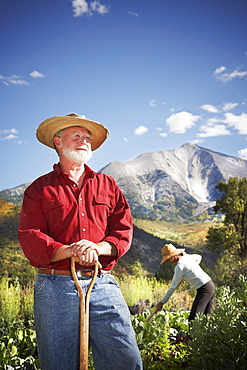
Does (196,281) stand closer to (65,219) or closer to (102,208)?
(102,208)

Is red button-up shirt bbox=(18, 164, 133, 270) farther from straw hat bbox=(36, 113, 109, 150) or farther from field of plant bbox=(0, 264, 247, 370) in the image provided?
field of plant bbox=(0, 264, 247, 370)

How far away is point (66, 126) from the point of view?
2.21 metres

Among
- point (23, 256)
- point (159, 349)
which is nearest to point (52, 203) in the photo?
point (159, 349)

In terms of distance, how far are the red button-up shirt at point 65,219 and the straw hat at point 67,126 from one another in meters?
0.29

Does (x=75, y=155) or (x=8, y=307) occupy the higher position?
(x=75, y=155)

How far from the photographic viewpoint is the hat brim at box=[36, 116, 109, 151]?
7.15ft

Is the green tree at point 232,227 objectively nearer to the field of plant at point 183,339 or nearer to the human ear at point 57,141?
the field of plant at point 183,339

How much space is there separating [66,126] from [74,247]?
2.68ft

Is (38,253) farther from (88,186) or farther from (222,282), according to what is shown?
(222,282)

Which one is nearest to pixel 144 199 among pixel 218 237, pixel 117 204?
pixel 218 237

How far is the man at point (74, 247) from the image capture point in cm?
177

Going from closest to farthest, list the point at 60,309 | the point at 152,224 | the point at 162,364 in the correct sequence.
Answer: the point at 60,309 < the point at 162,364 < the point at 152,224

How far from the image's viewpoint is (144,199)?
6881cm

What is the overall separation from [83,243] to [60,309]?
1.14 feet
